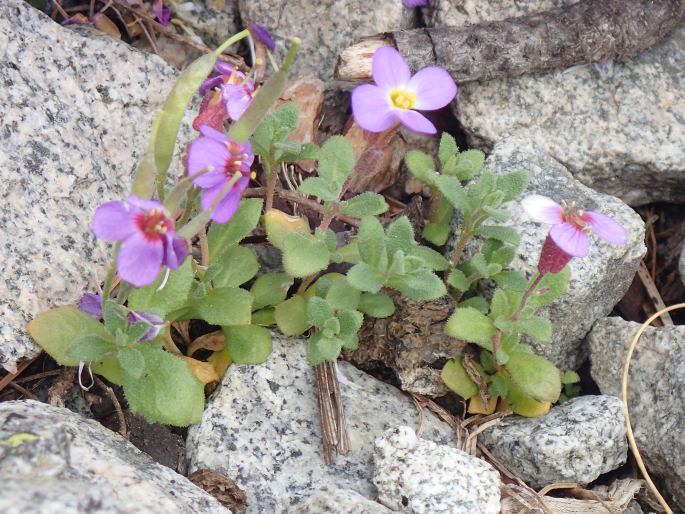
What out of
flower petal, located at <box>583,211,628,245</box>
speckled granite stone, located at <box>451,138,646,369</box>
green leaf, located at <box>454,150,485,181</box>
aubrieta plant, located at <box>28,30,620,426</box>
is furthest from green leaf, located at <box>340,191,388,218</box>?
flower petal, located at <box>583,211,628,245</box>

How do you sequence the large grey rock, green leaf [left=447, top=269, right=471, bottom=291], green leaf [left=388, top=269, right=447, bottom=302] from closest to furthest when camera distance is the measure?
green leaf [left=388, top=269, right=447, bottom=302]
the large grey rock
green leaf [left=447, top=269, right=471, bottom=291]

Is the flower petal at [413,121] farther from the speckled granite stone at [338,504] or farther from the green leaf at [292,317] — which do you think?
the speckled granite stone at [338,504]

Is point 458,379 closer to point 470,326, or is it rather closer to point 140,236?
point 470,326

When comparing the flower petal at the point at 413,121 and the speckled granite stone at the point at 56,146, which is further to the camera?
the speckled granite stone at the point at 56,146

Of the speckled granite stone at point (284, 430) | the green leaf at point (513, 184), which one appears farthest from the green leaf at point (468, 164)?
the speckled granite stone at point (284, 430)

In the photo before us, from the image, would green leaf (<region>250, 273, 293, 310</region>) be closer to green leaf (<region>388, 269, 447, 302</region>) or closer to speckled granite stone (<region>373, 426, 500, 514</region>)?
green leaf (<region>388, 269, 447, 302</region>)

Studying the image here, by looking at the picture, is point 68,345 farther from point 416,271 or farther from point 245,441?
point 416,271

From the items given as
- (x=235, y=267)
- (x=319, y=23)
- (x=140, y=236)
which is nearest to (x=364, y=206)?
(x=235, y=267)
